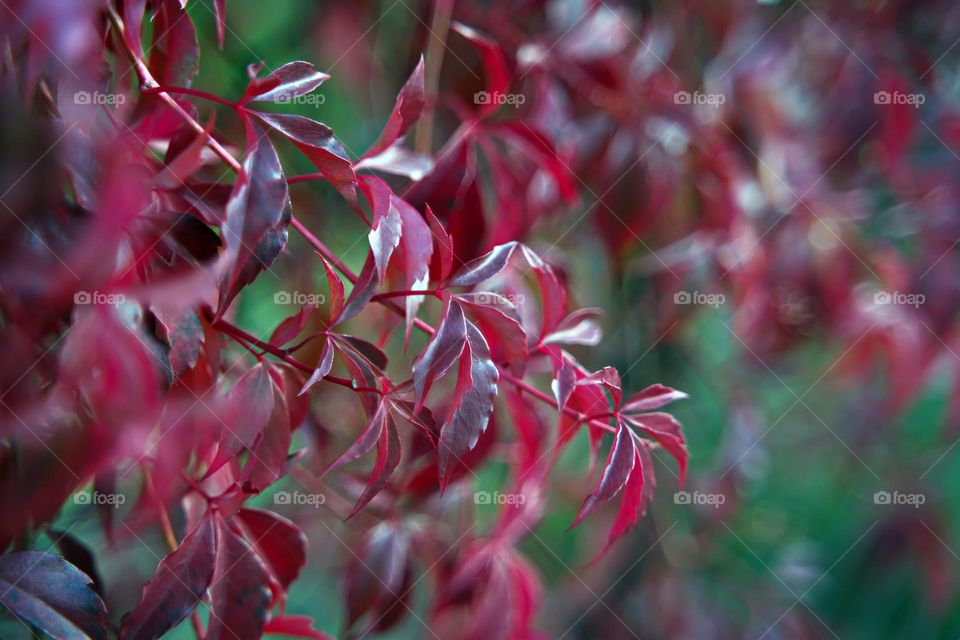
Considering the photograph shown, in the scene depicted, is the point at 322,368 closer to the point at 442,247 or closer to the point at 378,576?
the point at 442,247

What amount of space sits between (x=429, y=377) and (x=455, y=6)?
43cm

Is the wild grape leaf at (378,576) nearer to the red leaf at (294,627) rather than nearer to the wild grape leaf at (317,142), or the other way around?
the red leaf at (294,627)

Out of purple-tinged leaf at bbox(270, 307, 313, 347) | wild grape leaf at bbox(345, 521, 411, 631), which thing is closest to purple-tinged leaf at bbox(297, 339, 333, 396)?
purple-tinged leaf at bbox(270, 307, 313, 347)

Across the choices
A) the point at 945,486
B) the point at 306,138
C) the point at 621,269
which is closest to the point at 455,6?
the point at 621,269

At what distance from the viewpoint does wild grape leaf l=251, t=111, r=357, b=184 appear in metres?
0.31

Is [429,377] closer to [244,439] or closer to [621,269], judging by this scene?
[244,439]

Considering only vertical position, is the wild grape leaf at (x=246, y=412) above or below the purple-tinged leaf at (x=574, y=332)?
below

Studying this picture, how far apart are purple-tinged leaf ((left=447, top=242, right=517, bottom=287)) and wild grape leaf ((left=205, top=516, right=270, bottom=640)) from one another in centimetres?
16

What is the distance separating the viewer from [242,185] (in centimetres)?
28

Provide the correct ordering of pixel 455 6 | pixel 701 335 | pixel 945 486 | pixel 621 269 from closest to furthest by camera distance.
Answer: pixel 455 6
pixel 621 269
pixel 701 335
pixel 945 486

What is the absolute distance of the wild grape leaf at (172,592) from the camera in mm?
341

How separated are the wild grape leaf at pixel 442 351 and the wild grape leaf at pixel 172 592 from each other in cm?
13

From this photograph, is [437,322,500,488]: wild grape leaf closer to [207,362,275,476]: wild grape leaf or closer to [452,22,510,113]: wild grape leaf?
[207,362,275,476]: wild grape leaf

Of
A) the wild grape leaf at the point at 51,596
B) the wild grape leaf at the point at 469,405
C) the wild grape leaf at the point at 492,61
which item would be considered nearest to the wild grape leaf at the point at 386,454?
the wild grape leaf at the point at 469,405
